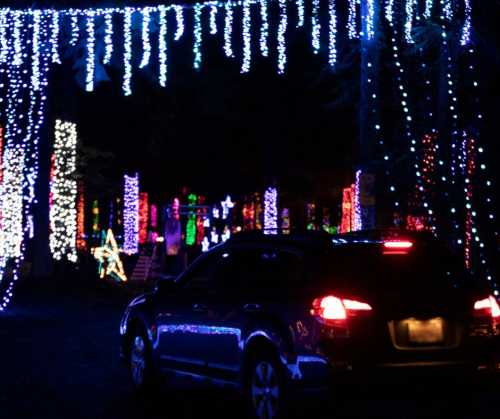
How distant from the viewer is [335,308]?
9484 millimetres

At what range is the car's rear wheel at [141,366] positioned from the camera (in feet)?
40.3

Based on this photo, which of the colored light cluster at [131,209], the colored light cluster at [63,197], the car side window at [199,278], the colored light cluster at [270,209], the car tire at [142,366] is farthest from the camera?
the colored light cluster at [131,209]

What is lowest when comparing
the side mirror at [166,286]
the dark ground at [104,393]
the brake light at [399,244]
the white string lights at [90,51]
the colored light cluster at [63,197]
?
the dark ground at [104,393]

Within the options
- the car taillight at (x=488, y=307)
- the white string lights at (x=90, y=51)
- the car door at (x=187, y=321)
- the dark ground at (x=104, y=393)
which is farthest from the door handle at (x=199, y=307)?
the white string lights at (x=90, y=51)

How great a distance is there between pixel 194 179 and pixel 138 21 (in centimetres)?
2851

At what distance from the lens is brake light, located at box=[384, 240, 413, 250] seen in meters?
10.2

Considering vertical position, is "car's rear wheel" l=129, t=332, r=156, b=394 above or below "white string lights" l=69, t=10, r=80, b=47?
below

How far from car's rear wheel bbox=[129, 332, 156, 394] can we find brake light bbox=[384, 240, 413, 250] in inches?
126

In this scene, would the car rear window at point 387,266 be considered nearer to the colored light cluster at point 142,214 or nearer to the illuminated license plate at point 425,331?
the illuminated license plate at point 425,331

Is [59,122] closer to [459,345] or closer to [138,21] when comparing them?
[138,21]

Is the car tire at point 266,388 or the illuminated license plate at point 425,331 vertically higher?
the illuminated license plate at point 425,331

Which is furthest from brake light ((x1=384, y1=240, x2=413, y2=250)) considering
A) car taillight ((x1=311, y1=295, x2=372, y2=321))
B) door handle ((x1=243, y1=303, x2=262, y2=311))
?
door handle ((x1=243, y1=303, x2=262, y2=311))

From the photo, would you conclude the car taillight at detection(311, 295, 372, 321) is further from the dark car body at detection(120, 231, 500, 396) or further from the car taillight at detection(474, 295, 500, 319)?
the car taillight at detection(474, 295, 500, 319)

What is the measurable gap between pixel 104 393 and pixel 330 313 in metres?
3.91
